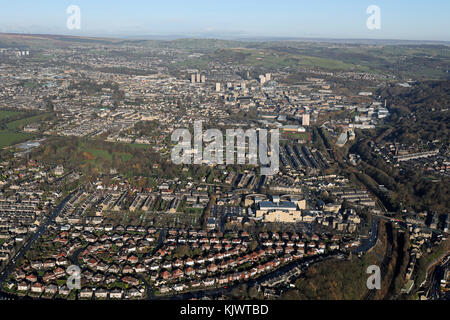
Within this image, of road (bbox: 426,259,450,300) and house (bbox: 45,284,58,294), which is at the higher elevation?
house (bbox: 45,284,58,294)

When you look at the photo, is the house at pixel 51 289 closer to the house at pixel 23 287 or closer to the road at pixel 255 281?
the house at pixel 23 287

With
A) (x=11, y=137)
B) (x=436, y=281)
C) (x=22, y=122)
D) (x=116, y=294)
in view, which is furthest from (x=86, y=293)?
(x=22, y=122)

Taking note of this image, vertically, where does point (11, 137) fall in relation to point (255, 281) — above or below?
above

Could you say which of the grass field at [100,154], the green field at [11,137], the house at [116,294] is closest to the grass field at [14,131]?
the green field at [11,137]

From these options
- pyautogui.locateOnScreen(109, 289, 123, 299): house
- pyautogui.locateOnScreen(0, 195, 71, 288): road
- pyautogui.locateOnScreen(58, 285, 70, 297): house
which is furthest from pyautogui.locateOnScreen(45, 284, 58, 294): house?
pyautogui.locateOnScreen(109, 289, 123, 299): house

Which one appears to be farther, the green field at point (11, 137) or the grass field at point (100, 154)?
the green field at point (11, 137)

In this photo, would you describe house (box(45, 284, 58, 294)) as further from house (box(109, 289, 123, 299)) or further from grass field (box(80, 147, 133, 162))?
grass field (box(80, 147, 133, 162))

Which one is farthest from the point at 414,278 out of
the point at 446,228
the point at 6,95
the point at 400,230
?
the point at 6,95

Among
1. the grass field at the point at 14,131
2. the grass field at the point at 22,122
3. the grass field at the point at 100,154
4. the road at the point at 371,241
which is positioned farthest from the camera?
the grass field at the point at 22,122

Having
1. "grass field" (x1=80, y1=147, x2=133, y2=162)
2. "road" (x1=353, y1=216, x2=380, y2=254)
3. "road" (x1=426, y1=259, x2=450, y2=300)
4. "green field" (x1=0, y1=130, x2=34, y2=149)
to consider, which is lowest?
"road" (x1=426, y1=259, x2=450, y2=300)

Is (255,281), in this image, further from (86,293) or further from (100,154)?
(100,154)
